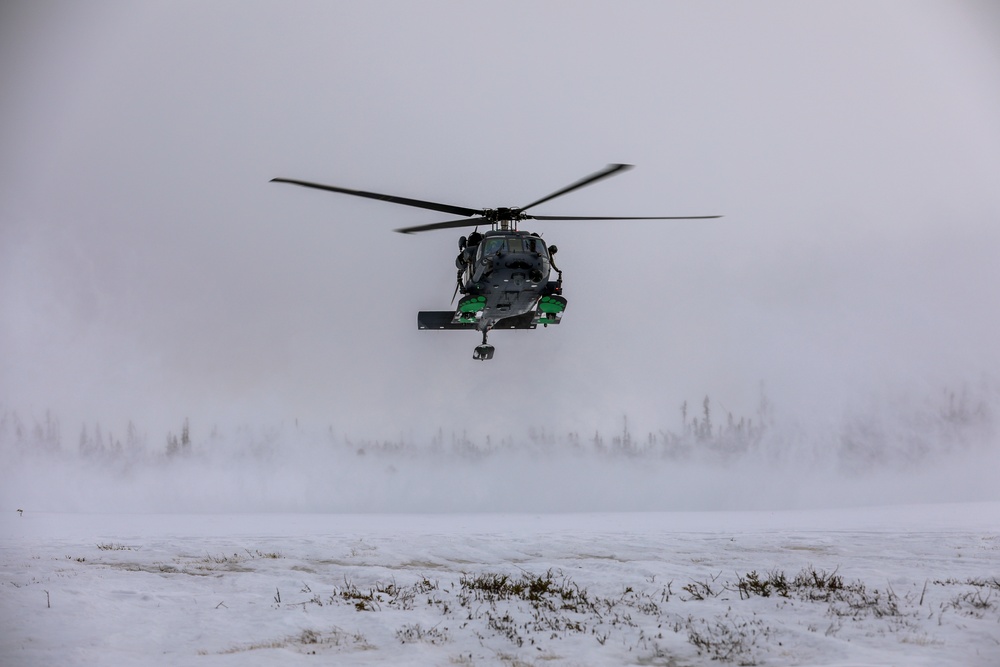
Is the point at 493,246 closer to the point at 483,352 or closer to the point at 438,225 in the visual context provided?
the point at 438,225

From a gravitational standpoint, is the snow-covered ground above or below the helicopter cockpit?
below

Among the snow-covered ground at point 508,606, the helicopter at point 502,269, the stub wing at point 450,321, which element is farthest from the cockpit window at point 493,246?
the snow-covered ground at point 508,606

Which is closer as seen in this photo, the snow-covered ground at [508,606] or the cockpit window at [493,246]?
the snow-covered ground at [508,606]

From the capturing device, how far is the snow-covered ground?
10883mm

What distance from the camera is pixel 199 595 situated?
15.2m

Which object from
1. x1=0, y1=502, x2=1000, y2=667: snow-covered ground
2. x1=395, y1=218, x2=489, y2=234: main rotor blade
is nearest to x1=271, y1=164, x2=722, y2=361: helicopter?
x1=395, y1=218, x2=489, y2=234: main rotor blade

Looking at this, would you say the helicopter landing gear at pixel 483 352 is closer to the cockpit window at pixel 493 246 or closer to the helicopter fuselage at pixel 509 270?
the helicopter fuselage at pixel 509 270

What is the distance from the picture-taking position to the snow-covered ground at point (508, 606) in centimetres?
1088

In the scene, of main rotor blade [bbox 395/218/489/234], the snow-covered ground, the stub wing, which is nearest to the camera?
the snow-covered ground

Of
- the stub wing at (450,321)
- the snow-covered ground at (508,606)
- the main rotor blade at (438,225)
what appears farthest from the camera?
the stub wing at (450,321)

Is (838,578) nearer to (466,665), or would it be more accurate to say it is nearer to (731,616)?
(731,616)

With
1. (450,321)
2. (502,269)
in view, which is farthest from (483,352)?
(502,269)

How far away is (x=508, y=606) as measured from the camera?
548 inches

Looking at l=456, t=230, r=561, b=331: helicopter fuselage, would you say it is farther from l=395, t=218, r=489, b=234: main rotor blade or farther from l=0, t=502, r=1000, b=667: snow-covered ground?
l=0, t=502, r=1000, b=667: snow-covered ground
